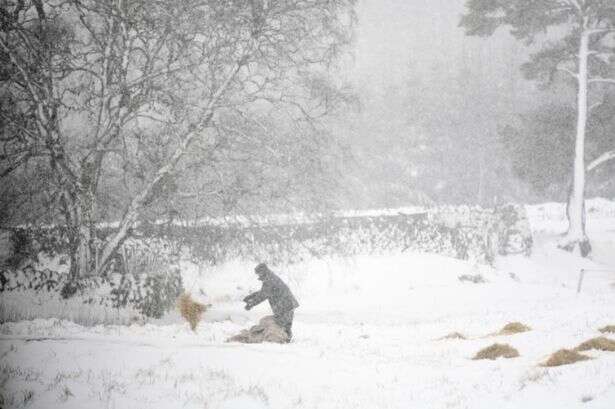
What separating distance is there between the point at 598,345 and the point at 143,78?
9038mm

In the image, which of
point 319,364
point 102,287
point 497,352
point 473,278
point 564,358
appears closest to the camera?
point 564,358

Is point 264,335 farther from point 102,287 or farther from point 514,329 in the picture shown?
point 514,329

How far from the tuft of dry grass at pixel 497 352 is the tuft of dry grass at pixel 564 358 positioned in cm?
92

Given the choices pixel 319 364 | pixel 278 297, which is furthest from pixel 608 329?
pixel 278 297

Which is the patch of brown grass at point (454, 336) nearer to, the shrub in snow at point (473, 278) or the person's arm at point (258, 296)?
the person's arm at point (258, 296)

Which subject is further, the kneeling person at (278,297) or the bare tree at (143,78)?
the bare tree at (143,78)

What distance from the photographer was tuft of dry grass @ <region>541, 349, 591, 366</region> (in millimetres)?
7297

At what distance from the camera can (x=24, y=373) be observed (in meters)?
5.96

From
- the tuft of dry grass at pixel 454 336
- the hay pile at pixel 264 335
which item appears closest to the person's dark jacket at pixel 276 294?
the hay pile at pixel 264 335

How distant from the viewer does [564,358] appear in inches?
290

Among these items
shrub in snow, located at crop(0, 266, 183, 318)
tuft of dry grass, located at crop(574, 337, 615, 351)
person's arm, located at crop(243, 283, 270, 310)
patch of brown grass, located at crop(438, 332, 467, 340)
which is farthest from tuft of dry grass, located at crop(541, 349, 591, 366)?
shrub in snow, located at crop(0, 266, 183, 318)

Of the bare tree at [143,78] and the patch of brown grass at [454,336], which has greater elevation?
the bare tree at [143,78]

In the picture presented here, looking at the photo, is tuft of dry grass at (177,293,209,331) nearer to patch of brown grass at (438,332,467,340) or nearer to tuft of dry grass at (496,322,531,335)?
patch of brown grass at (438,332,467,340)

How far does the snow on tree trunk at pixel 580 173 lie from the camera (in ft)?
76.0
